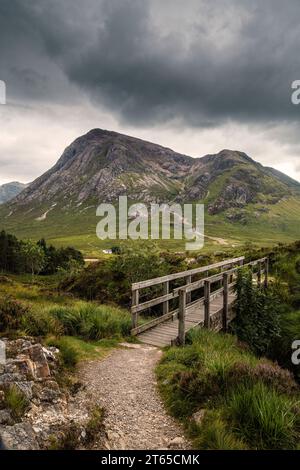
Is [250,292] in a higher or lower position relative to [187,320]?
higher

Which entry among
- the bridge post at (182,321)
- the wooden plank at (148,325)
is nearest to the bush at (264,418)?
the bridge post at (182,321)

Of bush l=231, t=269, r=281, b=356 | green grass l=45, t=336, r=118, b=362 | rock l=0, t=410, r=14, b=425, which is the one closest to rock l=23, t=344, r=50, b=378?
green grass l=45, t=336, r=118, b=362

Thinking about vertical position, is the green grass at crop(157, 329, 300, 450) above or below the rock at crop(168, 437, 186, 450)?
above

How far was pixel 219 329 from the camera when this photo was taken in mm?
11688

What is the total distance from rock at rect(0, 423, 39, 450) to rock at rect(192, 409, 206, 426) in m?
2.48

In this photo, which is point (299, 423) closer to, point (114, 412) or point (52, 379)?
point (114, 412)

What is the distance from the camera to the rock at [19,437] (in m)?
4.11

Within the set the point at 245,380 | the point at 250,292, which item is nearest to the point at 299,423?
the point at 245,380

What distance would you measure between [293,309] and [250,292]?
155 inches

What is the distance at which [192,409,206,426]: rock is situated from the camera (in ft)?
16.4

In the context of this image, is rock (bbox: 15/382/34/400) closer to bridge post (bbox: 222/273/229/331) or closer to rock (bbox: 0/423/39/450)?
rock (bbox: 0/423/39/450)

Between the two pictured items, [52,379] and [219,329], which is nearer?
[52,379]

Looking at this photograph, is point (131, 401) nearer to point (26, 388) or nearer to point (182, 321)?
point (26, 388)
